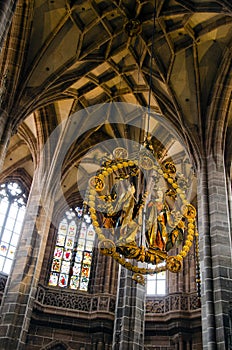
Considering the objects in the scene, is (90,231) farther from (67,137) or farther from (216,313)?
(216,313)

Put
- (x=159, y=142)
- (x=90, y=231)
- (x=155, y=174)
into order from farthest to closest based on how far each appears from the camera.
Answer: (x=90, y=231) → (x=159, y=142) → (x=155, y=174)

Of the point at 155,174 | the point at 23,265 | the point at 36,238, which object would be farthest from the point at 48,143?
the point at 155,174

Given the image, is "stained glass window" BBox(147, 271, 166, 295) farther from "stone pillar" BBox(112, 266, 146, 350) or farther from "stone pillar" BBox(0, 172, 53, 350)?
"stone pillar" BBox(0, 172, 53, 350)

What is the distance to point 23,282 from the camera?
43.4 ft

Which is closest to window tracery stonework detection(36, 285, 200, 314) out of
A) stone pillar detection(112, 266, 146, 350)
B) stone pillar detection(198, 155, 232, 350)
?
stone pillar detection(112, 266, 146, 350)

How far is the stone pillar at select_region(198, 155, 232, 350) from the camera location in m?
10.1

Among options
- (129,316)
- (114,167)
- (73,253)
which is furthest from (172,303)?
(114,167)

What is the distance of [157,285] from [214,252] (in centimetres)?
785

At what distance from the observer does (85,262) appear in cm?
1934

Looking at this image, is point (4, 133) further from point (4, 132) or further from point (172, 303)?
point (172, 303)

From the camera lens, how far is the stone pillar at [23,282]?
12359mm

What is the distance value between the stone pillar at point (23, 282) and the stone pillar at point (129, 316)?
108 inches

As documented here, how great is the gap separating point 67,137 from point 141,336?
27.3ft

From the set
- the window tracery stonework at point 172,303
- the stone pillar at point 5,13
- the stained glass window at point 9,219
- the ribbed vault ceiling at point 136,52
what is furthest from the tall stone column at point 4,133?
the window tracery stonework at point 172,303
